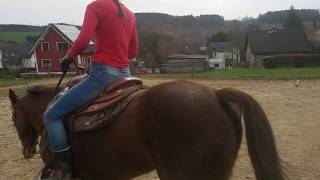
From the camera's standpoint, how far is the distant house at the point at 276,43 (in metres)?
72.9

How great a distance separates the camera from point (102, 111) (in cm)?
401

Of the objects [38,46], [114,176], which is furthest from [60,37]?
[114,176]

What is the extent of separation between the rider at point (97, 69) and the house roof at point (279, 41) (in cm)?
7178

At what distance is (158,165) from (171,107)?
51 centimetres

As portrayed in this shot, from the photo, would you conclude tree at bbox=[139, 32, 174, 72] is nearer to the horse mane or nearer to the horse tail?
the horse mane

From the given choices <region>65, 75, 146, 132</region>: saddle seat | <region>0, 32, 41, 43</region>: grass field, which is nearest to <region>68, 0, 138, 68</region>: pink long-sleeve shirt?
<region>65, 75, 146, 132</region>: saddle seat

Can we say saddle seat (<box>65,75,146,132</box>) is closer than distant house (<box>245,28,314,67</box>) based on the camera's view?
Yes

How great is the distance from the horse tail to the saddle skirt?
2.97 feet

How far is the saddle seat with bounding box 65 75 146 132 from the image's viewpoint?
3916 millimetres

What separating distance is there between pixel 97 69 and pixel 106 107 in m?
0.43

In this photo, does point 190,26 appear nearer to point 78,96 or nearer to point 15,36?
point 15,36

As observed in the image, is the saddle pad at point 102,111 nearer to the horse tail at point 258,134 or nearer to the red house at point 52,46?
the horse tail at point 258,134

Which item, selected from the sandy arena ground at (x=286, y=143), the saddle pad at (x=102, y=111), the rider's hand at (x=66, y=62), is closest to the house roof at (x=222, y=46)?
the sandy arena ground at (x=286, y=143)

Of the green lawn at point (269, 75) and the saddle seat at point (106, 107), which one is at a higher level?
the saddle seat at point (106, 107)
